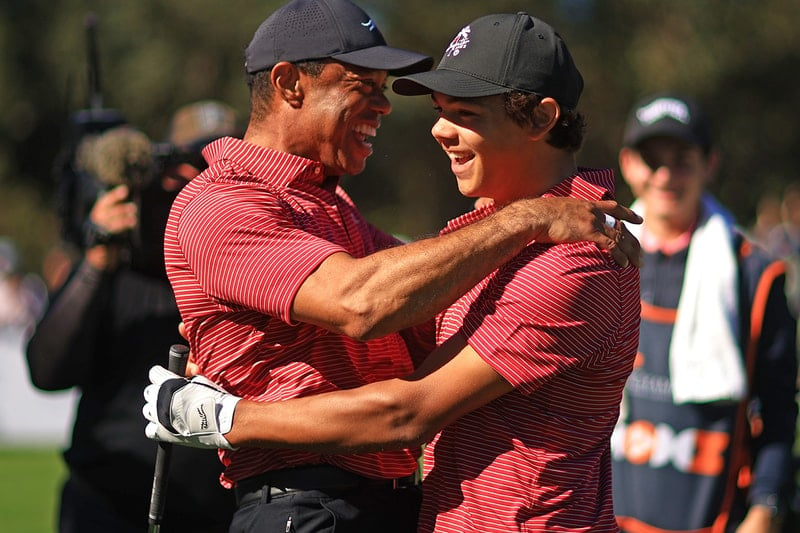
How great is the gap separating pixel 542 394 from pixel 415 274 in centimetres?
47

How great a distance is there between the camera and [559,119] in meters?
3.21

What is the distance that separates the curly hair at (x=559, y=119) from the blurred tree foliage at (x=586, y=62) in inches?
712

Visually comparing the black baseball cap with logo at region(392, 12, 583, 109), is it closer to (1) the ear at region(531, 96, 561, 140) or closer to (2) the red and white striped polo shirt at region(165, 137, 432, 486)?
(1) the ear at region(531, 96, 561, 140)

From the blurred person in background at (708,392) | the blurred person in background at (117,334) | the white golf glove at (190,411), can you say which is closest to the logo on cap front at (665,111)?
the blurred person in background at (708,392)

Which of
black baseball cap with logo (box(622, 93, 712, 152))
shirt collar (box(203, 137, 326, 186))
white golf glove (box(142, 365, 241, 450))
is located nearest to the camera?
white golf glove (box(142, 365, 241, 450))

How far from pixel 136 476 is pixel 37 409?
9.53 m

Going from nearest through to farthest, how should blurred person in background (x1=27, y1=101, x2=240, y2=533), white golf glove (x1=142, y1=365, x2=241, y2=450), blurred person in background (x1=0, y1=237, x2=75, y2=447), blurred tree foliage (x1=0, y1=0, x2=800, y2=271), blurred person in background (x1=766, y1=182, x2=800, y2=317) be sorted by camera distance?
white golf glove (x1=142, y1=365, x2=241, y2=450)
blurred person in background (x1=27, y1=101, x2=240, y2=533)
blurred person in background (x1=0, y1=237, x2=75, y2=447)
blurred person in background (x1=766, y1=182, x2=800, y2=317)
blurred tree foliage (x1=0, y1=0, x2=800, y2=271)

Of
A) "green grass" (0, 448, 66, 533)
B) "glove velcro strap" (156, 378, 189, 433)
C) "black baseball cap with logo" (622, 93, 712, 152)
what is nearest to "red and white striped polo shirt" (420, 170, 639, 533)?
"glove velcro strap" (156, 378, 189, 433)

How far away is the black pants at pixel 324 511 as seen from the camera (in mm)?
3141

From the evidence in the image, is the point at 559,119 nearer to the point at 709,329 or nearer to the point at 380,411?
the point at 380,411

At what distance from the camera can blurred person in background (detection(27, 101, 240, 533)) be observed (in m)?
4.59

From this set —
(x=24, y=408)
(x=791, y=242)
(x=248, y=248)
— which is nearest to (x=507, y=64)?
(x=248, y=248)

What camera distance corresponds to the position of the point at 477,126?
10.4 ft

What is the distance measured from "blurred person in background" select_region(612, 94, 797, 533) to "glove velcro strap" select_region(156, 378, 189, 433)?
253 cm
